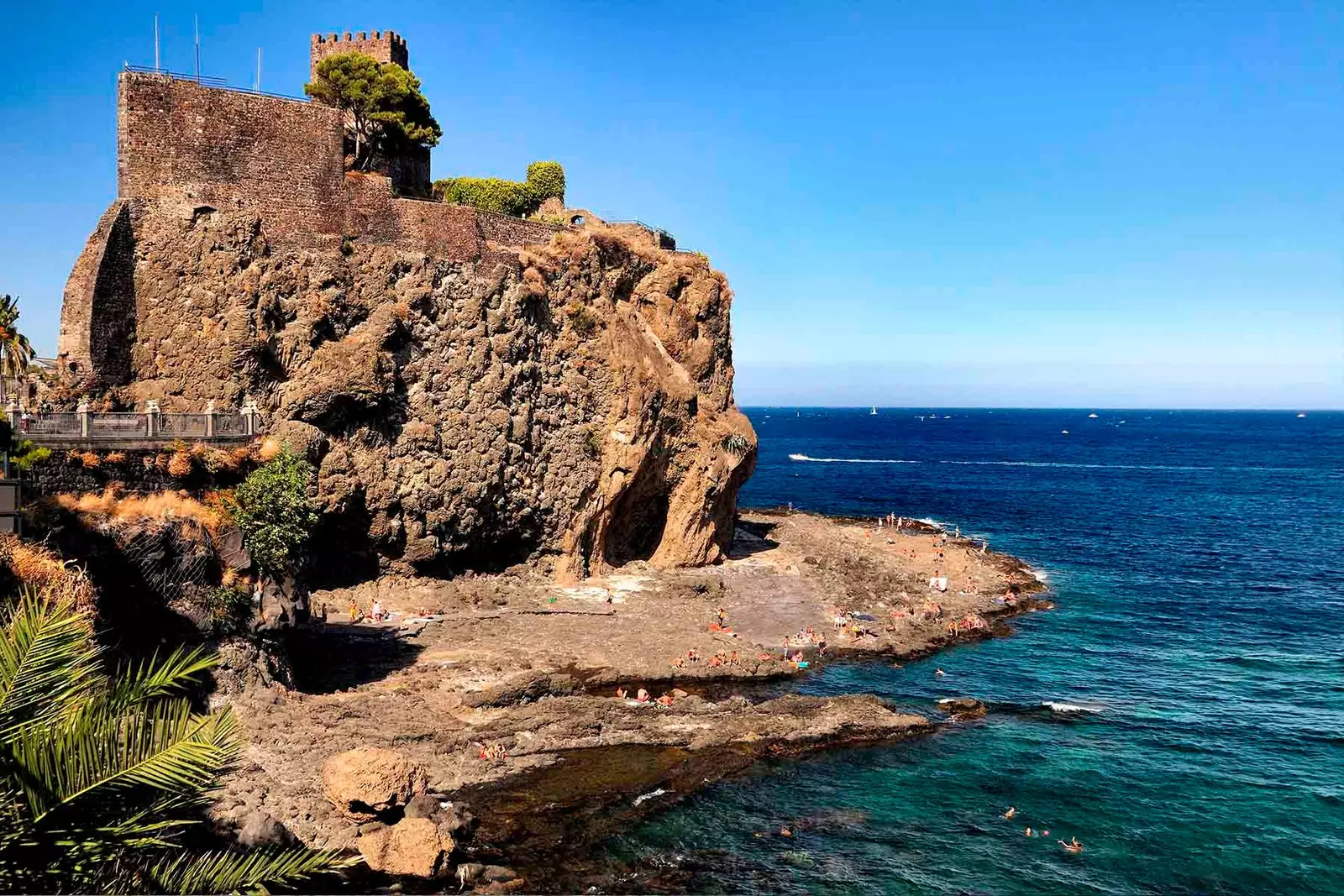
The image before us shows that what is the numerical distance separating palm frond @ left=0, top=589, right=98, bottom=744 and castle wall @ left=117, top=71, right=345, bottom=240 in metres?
39.8

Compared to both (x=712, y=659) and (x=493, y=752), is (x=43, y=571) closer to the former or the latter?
(x=493, y=752)

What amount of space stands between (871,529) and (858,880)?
2247 inches

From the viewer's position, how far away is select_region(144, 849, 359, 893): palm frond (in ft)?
24.5

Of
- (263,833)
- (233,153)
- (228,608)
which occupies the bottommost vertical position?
(263,833)

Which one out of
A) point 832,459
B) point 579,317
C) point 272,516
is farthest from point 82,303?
point 832,459

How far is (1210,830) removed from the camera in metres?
28.4

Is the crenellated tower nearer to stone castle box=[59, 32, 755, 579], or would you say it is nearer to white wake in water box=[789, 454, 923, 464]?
stone castle box=[59, 32, 755, 579]

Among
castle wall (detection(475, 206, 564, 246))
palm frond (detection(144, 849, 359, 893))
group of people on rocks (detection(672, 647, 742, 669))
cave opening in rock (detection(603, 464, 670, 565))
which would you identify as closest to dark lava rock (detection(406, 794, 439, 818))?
group of people on rocks (detection(672, 647, 742, 669))

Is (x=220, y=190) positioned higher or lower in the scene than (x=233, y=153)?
lower

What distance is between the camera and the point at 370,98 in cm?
5066

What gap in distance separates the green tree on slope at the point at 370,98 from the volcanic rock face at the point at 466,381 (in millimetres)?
9496

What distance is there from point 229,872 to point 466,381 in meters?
42.2

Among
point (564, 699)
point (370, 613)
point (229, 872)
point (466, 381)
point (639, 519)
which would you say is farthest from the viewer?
point (639, 519)

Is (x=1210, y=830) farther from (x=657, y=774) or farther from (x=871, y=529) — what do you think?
(x=871, y=529)
